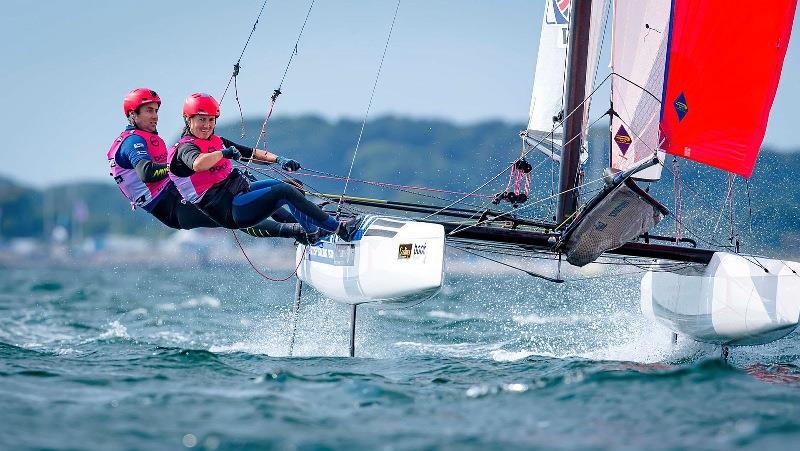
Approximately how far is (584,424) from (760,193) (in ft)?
46.7

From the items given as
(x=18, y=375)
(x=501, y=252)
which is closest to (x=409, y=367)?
(x=501, y=252)

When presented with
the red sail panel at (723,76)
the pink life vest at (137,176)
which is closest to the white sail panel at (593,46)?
the red sail panel at (723,76)

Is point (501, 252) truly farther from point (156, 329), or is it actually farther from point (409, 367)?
point (156, 329)

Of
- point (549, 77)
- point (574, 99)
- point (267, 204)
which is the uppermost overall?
point (549, 77)

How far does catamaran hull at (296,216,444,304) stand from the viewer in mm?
5141

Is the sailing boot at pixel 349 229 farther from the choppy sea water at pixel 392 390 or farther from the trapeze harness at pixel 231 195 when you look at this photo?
the choppy sea water at pixel 392 390

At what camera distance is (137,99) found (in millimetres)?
5277

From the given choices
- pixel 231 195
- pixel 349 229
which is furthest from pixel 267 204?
pixel 349 229

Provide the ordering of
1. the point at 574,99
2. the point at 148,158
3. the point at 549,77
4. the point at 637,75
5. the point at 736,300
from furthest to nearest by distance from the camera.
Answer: the point at 549,77, the point at 637,75, the point at 574,99, the point at 736,300, the point at 148,158

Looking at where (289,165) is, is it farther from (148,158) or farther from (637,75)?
(637,75)

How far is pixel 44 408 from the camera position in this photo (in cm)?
374

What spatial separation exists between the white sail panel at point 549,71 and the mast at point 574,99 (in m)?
0.97

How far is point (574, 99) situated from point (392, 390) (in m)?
2.49

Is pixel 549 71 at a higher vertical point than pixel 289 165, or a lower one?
higher
